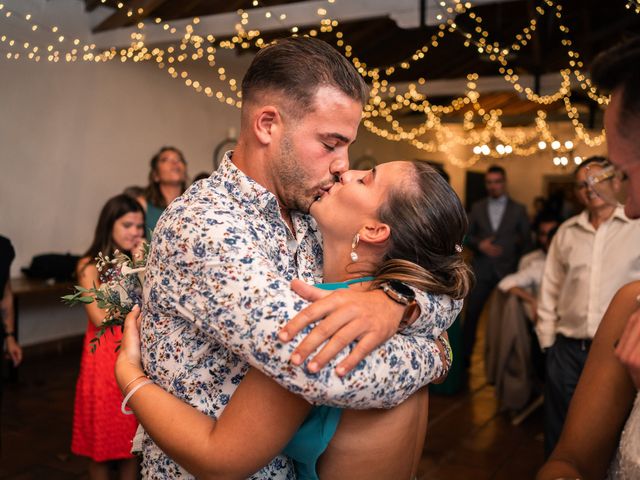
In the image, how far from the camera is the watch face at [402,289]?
3.89 feet

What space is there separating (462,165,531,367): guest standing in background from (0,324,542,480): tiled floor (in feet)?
2.50

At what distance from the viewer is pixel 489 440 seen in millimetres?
4348

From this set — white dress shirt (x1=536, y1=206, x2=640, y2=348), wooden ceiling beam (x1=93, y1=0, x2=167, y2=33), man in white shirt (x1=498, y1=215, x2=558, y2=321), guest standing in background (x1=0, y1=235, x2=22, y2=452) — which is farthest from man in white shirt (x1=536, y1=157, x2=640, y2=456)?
wooden ceiling beam (x1=93, y1=0, x2=167, y2=33)

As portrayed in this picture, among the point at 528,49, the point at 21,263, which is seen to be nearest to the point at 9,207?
the point at 21,263

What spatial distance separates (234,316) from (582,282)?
272 centimetres

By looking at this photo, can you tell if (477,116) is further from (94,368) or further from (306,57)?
(306,57)

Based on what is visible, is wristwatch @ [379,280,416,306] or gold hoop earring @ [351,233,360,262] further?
gold hoop earring @ [351,233,360,262]

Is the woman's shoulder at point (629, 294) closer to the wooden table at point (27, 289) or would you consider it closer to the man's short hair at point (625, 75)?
the man's short hair at point (625, 75)

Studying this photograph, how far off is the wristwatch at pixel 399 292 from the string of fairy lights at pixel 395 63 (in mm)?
504

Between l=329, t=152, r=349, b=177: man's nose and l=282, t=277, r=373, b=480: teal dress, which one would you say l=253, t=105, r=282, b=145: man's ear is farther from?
l=282, t=277, r=373, b=480: teal dress

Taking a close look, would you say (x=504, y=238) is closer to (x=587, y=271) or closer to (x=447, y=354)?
(x=587, y=271)

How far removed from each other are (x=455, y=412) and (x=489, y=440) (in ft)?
1.85

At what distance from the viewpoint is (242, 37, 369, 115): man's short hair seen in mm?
1369

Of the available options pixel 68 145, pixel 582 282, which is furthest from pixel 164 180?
pixel 582 282
